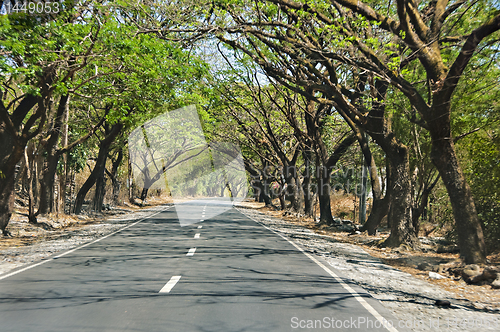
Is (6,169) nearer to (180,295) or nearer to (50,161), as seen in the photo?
(50,161)

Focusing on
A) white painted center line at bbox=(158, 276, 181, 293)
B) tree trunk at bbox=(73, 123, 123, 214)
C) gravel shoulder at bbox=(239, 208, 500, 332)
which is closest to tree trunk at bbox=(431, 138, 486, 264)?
gravel shoulder at bbox=(239, 208, 500, 332)

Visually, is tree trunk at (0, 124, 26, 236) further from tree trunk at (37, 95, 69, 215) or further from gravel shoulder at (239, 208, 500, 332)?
gravel shoulder at (239, 208, 500, 332)

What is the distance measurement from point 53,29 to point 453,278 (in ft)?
39.4

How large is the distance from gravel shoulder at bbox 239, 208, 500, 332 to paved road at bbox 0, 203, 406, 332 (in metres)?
0.40

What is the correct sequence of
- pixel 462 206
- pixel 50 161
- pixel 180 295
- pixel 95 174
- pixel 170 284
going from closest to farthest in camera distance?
pixel 180 295
pixel 170 284
pixel 462 206
pixel 50 161
pixel 95 174

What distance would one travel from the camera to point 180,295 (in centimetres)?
770

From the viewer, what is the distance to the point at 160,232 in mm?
19516

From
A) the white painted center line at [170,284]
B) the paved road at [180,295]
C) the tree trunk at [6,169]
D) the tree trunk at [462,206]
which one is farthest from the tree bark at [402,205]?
the tree trunk at [6,169]

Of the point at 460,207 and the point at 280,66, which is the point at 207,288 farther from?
the point at 280,66

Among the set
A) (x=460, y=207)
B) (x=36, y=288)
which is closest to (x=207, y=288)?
(x=36, y=288)

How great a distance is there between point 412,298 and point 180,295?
411 cm

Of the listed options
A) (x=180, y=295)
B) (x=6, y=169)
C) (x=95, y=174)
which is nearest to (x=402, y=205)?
(x=180, y=295)

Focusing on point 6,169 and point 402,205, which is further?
point 6,169

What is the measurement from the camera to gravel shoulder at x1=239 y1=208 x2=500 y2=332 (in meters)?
6.58
